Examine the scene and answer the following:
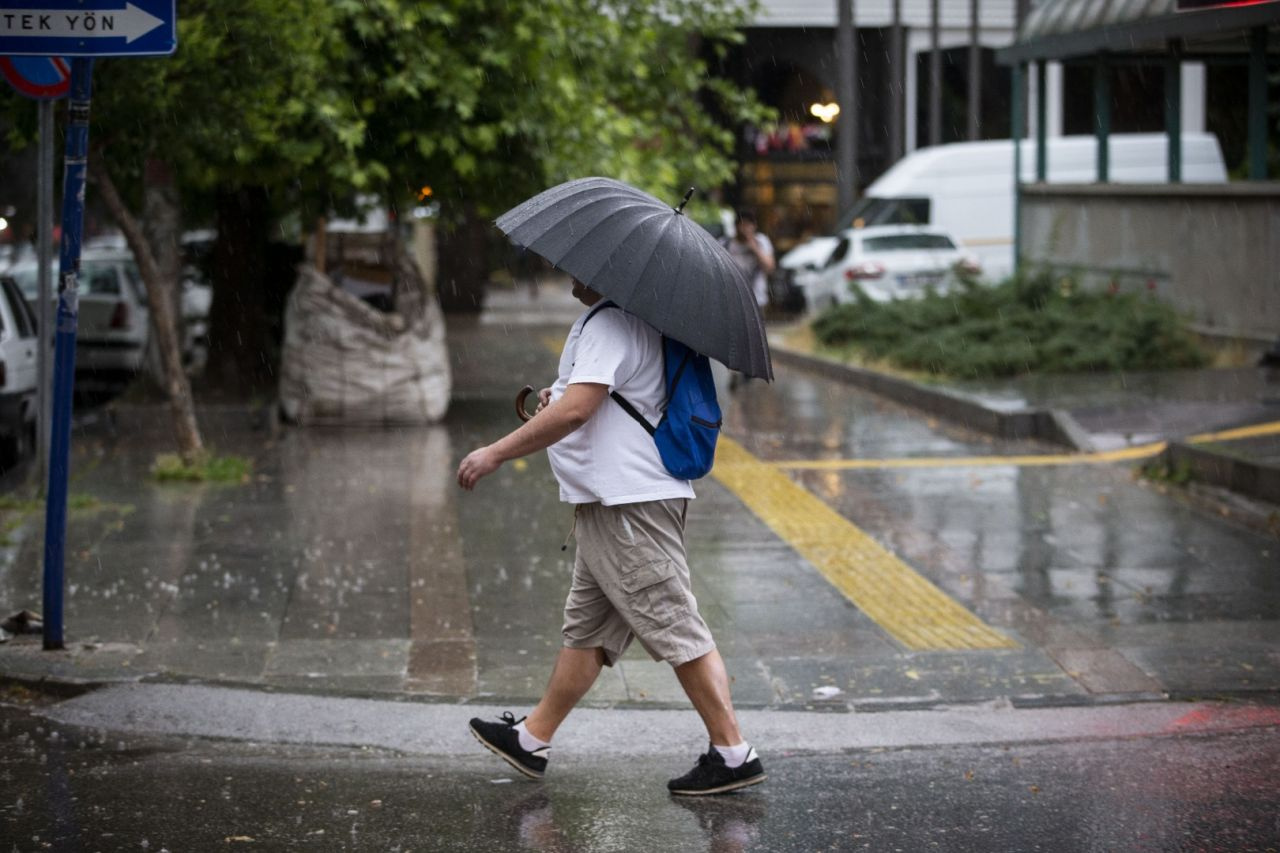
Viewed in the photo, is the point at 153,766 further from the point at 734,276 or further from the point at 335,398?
the point at 335,398

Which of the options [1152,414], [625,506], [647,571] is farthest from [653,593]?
[1152,414]

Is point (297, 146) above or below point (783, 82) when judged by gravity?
below

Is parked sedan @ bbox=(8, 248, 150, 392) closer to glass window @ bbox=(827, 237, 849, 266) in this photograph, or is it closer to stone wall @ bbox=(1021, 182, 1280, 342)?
stone wall @ bbox=(1021, 182, 1280, 342)

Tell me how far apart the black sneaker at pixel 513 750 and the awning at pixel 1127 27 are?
39.8 ft

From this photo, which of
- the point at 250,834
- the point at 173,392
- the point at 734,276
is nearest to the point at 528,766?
the point at 250,834

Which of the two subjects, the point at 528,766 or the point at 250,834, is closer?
the point at 250,834

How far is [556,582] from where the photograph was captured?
820 centimetres

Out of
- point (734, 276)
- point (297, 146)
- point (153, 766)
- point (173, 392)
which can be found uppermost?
point (297, 146)

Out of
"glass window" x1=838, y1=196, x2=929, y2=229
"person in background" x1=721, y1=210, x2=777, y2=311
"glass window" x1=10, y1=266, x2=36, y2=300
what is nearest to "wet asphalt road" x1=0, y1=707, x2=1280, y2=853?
"person in background" x1=721, y1=210, x2=777, y2=311

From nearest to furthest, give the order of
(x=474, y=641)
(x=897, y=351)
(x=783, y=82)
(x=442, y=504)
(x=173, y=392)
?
1. (x=474, y=641)
2. (x=442, y=504)
3. (x=173, y=392)
4. (x=897, y=351)
5. (x=783, y=82)

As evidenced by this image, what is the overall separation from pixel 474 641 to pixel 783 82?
37.8 m

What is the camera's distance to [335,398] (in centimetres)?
1447

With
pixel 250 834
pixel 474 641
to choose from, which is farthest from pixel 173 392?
pixel 250 834

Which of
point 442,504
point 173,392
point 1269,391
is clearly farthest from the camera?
point 1269,391
